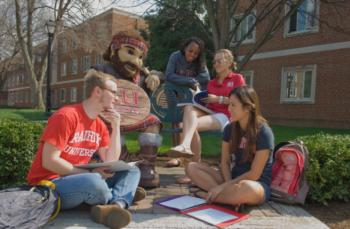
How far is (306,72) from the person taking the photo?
15898mm

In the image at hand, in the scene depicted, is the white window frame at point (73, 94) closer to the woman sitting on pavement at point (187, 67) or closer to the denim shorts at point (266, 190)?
the woman sitting on pavement at point (187, 67)

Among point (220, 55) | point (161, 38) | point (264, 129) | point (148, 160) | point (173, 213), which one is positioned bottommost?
point (173, 213)

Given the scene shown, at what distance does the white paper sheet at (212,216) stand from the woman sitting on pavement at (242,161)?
159 millimetres

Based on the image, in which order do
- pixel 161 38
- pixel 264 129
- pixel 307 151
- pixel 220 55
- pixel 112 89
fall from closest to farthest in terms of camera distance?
pixel 112 89 < pixel 264 129 < pixel 307 151 < pixel 220 55 < pixel 161 38

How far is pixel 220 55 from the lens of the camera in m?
4.39

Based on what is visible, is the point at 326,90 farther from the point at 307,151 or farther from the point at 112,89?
the point at 112,89

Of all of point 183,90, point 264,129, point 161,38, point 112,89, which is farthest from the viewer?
point 161,38

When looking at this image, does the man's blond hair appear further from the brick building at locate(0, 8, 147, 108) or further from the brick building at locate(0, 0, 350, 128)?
the brick building at locate(0, 8, 147, 108)

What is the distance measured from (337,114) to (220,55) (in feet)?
38.1

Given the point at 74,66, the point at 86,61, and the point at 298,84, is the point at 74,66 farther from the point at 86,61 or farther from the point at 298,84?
the point at 298,84

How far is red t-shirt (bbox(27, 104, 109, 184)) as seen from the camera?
9.10ft

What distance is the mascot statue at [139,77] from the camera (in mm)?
3932

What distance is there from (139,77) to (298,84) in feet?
43.5

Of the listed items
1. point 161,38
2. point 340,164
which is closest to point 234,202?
point 340,164
